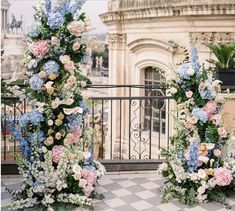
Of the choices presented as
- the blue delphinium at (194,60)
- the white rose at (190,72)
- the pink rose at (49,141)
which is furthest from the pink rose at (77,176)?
the blue delphinium at (194,60)

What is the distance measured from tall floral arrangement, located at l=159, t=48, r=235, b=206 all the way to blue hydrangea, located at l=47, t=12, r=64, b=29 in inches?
64.8

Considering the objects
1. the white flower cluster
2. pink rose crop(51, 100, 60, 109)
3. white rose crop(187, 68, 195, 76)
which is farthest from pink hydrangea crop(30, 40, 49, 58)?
white rose crop(187, 68, 195, 76)

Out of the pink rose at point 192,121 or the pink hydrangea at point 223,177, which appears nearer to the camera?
the pink hydrangea at point 223,177

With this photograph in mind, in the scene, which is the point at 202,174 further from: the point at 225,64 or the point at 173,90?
the point at 225,64

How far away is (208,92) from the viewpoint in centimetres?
609

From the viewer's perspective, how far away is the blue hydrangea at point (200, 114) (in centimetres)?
609

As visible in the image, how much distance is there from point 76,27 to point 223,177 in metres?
2.63

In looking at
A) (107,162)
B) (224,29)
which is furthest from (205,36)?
(107,162)

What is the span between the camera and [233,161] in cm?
629

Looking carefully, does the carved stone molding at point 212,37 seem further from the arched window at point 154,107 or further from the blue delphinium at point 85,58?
the blue delphinium at point 85,58

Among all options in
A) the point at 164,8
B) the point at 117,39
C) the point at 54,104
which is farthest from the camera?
the point at 117,39

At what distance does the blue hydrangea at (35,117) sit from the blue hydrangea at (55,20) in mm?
1040

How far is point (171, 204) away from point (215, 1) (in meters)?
7.93

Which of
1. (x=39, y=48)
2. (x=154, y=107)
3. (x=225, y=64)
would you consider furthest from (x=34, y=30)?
(x=154, y=107)
